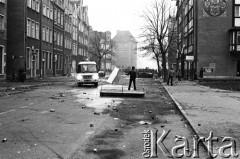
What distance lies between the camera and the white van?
109 feet

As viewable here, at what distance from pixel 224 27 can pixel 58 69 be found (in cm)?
2997

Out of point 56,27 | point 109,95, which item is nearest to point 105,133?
point 109,95

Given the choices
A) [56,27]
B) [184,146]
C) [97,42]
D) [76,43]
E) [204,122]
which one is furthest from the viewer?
[97,42]

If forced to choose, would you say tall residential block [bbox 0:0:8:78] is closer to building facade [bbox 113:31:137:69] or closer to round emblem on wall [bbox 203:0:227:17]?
round emblem on wall [bbox 203:0:227:17]

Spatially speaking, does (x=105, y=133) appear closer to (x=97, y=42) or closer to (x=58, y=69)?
(x=58, y=69)

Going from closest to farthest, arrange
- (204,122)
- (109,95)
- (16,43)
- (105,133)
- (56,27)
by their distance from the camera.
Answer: (105,133) → (204,122) → (109,95) → (16,43) → (56,27)

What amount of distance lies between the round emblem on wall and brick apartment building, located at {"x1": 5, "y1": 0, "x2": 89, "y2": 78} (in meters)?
22.5

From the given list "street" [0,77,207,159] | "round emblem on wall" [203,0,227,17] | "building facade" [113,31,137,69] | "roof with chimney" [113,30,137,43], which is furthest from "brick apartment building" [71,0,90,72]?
"roof with chimney" [113,30,137,43]

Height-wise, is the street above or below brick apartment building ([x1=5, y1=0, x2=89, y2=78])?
below

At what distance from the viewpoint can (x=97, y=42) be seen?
100750 millimetres

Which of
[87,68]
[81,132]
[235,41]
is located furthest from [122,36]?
[81,132]

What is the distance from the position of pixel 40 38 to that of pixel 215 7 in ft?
78.8

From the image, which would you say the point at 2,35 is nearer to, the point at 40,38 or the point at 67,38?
the point at 40,38

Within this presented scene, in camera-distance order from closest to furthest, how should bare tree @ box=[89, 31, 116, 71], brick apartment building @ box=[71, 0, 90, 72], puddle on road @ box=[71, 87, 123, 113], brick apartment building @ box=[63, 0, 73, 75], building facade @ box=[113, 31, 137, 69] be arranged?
puddle on road @ box=[71, 87, 123, 113] → brick apartment building @ box=[63, 0, 73, 75] → brick apartment building @ box=[71, 0, 90, 72] → bare tree @ box=[89, 31, 116, 71] → building facade @ box=[113, 31, 137, 69]
